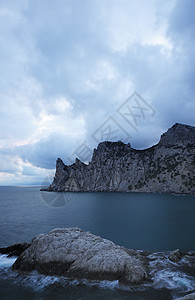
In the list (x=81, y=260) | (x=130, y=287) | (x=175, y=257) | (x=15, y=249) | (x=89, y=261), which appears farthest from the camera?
(x=15, y=249)

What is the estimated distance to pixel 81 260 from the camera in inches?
712

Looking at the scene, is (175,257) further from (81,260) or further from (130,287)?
(81,260)

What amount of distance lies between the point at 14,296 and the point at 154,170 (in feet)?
633

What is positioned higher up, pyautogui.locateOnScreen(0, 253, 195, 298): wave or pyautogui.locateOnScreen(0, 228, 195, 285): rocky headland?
pyautogui.locateOnScreen(0, 228, 195, 285): rocky headland

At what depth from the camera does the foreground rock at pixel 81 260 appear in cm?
1684

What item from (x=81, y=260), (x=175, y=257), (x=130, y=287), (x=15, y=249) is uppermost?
(x=81, y=260)

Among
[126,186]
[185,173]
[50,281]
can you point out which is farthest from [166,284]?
[126,186]

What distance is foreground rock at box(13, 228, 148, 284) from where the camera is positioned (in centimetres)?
1684

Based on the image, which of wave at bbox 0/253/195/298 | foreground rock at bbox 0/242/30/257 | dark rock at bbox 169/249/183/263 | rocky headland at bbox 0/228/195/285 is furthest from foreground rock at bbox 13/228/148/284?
foreground rock at bbox 0/242/30/257

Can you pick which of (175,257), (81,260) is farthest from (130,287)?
(175,257)

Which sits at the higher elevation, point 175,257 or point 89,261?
point 89,261

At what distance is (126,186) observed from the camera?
198 meters

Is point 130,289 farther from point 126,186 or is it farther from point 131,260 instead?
point 126,186

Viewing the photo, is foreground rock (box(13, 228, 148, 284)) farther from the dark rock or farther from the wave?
the dark rock
